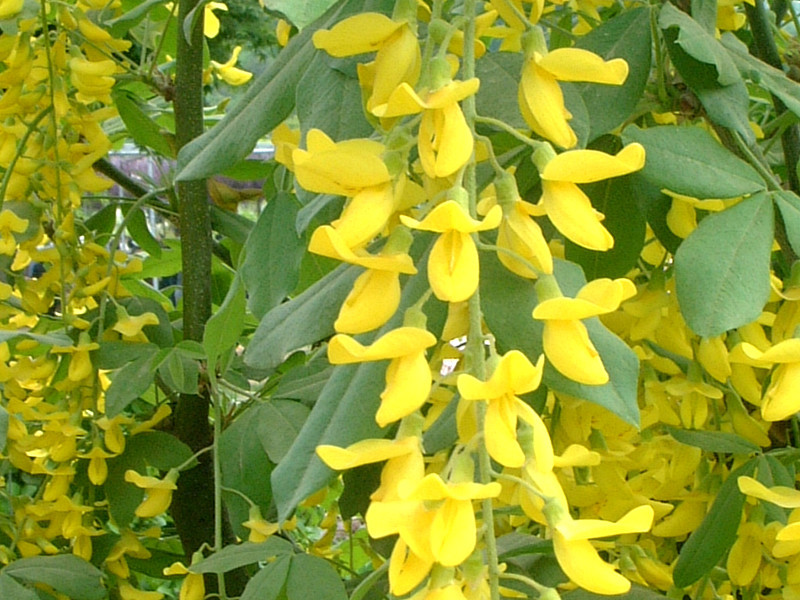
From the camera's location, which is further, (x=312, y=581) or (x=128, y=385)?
(x=128, y=385)

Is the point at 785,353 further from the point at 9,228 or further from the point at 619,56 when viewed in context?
the point at 9,228

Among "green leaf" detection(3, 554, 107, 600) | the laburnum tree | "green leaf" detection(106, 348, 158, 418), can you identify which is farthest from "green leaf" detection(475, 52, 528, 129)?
"green leaf" detection(3, 554, 107, 600)

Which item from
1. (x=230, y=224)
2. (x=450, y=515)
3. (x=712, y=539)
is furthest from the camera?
(x=230, y=224)

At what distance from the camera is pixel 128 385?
90cm

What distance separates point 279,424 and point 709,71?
17.0 inches

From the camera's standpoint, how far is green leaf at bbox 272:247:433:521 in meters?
0.48

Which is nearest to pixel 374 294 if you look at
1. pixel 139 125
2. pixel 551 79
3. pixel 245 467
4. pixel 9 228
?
pixel 551 79

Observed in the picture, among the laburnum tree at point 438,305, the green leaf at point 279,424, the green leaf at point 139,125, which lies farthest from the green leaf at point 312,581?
the green leaf at point 139,125

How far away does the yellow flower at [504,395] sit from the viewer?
1.21 feet

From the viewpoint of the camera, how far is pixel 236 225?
3.48 ft

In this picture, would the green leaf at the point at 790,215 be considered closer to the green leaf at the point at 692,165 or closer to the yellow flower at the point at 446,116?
the green leaf at the point at 692,165

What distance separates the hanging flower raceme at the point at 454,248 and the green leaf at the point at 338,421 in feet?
0.28

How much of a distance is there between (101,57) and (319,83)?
500 mm

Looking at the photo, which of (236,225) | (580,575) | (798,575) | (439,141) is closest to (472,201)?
(439,141)
